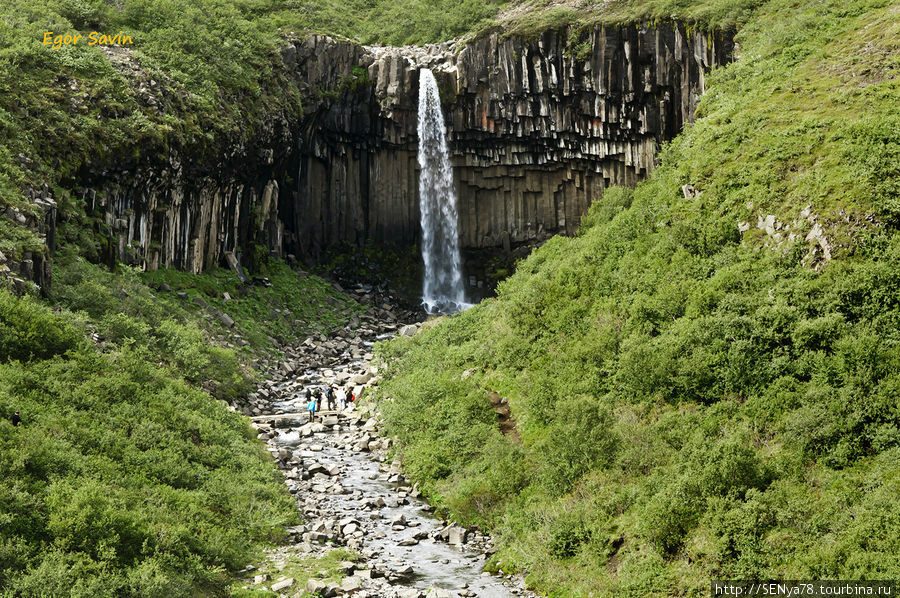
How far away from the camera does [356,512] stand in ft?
71.2

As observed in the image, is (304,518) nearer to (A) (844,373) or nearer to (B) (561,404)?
(B) (561,404)

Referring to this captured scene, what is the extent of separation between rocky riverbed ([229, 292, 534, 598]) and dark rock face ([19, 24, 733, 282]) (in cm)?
1161

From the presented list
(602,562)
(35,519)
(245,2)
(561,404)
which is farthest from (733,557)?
(245,2)

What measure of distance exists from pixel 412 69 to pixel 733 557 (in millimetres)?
43161

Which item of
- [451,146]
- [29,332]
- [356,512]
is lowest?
[356,512]

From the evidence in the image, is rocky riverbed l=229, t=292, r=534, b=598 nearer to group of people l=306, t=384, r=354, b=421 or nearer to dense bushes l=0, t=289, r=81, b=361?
group of people l=306, t=384, r=354, b=421

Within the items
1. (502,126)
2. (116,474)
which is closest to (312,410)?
(116,474)

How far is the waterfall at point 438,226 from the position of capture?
52.9 meters

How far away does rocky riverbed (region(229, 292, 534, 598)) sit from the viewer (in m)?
16.8

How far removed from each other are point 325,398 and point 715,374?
19773 mm

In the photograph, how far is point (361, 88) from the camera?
51969mm

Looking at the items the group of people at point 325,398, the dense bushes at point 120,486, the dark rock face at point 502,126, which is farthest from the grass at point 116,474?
the dark rock face at point 502,126

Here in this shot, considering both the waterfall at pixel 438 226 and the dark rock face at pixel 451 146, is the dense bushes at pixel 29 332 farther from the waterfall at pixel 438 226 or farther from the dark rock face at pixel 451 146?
the waterfall at pixel 438 226

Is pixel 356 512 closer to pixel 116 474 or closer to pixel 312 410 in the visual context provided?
pixel 116 474
